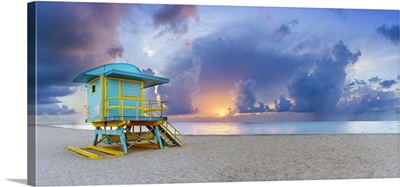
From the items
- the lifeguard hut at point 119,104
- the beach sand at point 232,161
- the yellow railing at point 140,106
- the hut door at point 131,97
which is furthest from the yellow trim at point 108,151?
the hut door at point 131,97

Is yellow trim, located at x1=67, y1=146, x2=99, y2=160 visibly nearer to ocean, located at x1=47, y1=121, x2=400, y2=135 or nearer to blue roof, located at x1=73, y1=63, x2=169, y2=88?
ocean, located at x1=47, y1=121, x2=400, y2=135

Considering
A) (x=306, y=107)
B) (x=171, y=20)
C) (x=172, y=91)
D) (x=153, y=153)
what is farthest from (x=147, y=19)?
→ (x=306, y=107)

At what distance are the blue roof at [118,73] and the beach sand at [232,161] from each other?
1784 millimetres

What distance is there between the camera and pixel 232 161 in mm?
11695

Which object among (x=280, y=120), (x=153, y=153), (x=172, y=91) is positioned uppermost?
(x=172, y=91)

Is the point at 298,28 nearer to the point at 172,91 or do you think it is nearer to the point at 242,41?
the point at 242,41

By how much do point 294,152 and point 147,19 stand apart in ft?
19.3

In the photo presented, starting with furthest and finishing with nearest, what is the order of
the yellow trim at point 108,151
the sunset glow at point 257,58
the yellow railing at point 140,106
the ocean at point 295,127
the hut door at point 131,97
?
the hut door at point 131,97 < the yellow railing at point 140,106 < the ocean at point 295,127 < the yellow trim at point 108,151 < the sunset glow at point 257,58

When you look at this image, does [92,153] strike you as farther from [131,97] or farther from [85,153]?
[131,97]

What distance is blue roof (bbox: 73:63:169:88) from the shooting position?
12.4 meters

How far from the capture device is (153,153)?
43.8 ft

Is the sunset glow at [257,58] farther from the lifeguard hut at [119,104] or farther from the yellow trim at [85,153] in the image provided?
the yellow trim at [85,153]

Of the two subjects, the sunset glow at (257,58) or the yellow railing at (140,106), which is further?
the yellow railing at (140,106)

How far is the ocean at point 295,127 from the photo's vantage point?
1293 cm
